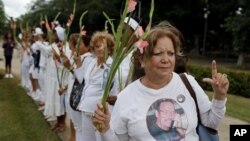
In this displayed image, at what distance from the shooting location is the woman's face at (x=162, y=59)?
2934 mm

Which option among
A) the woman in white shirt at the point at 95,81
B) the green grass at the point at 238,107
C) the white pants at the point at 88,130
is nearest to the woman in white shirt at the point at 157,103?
the woman in white shirt at the point at 95,81

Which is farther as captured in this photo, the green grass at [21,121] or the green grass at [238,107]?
the green grass at [238,107]

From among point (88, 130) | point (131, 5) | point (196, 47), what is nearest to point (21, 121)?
point (88, 130)

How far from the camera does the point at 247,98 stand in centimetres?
1520

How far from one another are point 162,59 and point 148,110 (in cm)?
30

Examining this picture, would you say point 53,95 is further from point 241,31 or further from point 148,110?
point 241,31

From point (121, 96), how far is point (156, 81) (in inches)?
9.1

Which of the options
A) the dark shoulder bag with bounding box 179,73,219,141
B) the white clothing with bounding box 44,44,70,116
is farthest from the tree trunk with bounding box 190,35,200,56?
the dark shoulder bag with bounding box 179,73,219,141

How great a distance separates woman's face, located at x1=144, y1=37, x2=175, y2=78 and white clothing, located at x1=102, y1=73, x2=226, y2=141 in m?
0.09

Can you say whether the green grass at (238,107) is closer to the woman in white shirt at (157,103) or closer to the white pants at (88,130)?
the white pants at (88,130)

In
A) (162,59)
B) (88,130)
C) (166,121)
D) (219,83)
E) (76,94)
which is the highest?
(162,59)

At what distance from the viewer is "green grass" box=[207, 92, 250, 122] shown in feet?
35.6

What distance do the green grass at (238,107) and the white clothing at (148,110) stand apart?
7534mm

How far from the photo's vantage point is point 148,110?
292 centimetres
